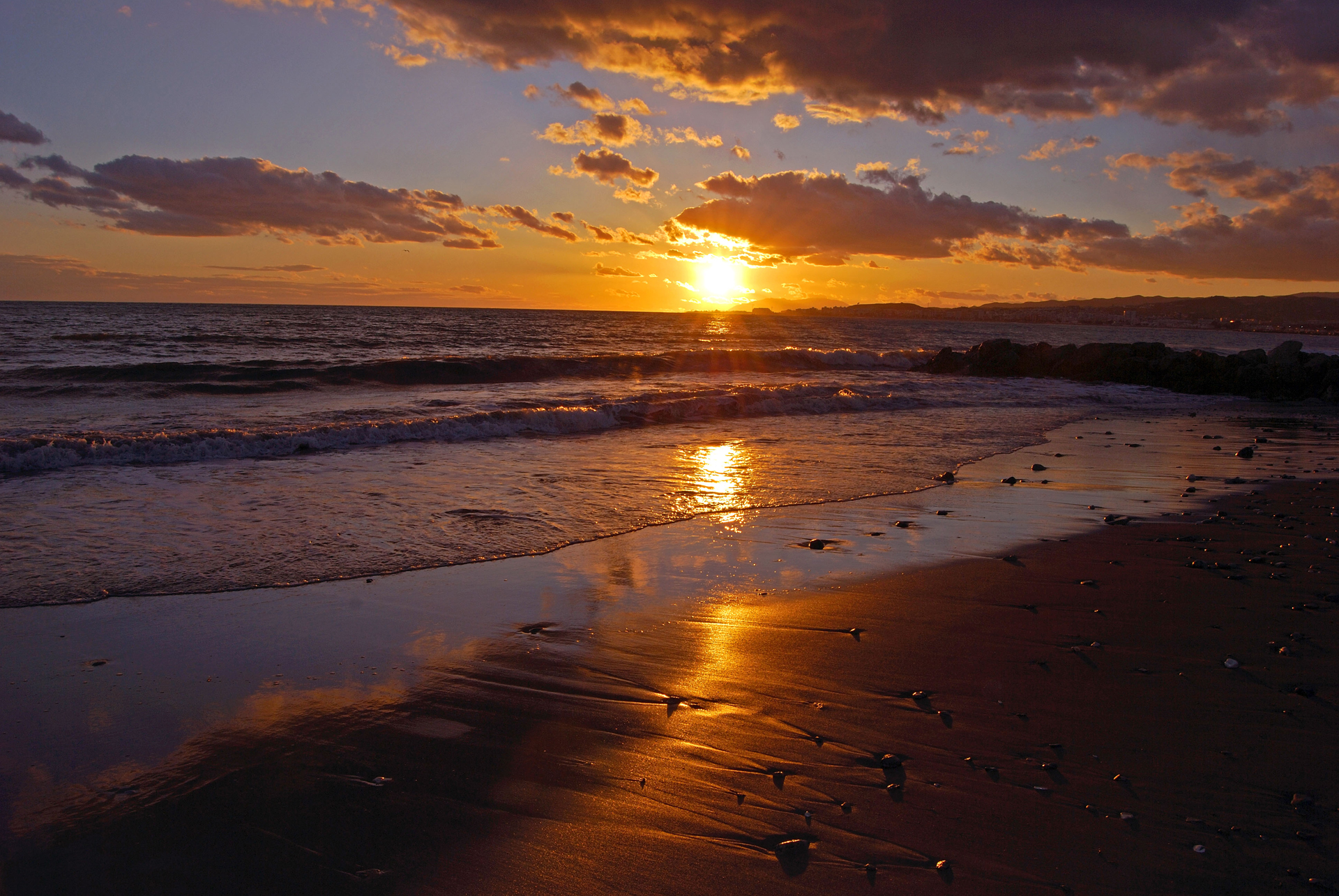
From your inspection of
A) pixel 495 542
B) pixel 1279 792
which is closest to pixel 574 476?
pixel 495 542

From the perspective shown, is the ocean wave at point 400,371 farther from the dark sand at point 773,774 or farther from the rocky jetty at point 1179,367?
the dark sand at point 773,774

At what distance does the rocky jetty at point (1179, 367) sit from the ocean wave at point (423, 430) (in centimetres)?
1168

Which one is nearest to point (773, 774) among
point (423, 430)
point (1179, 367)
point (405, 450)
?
point (405, 450)

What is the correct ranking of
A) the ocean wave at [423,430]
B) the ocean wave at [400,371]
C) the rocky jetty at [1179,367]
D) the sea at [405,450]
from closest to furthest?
the sea at [405,450], the ocean wave at [423,430], the ocean wave at [400,371], the rocky jetty at [1179,367]

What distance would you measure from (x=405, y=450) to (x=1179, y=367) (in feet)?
87.4

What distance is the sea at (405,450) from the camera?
6.28m

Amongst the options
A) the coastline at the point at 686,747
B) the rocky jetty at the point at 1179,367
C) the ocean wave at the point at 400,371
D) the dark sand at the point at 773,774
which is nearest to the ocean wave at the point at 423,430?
the coastline at the point at 686,747

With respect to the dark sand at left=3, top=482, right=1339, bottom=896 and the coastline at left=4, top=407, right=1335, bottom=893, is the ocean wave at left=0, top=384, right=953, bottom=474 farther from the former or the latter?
the dark sand at left=3, top=482, right=1339, bottom=896

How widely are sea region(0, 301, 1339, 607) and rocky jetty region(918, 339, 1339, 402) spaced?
2464mm

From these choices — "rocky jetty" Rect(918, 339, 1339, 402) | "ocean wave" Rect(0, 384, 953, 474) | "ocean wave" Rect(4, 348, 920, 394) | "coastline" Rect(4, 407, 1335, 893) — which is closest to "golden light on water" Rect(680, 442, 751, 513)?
"coastline" Rect(4, 407, 1335, 893)

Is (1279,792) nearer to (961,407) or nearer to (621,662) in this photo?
(621,662)

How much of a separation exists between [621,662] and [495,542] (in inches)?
108

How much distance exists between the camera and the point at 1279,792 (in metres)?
2.92

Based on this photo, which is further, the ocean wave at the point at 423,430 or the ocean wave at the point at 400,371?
the ocean wave at the point at 400,371
